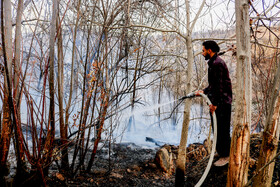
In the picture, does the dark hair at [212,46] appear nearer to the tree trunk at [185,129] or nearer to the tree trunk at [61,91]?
the tree trunk at [185,129]

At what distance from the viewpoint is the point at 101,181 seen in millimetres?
4641

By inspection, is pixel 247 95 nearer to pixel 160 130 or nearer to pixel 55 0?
pixel 55 0

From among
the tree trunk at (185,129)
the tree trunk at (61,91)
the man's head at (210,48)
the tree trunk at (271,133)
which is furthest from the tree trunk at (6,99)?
the tree trunk at (271,133)

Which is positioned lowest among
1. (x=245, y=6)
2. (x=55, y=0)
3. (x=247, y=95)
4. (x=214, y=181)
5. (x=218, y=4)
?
(x=214, y=181)

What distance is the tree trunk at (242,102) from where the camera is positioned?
2.13 metres

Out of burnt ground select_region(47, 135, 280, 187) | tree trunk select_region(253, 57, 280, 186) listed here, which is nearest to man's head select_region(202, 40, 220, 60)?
tree trunk select_region(253, 57, 280, 186)

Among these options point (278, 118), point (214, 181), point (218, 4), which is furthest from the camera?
point (218, 4)

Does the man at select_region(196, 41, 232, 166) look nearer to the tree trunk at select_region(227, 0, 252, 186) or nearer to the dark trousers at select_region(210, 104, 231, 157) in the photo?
the dark trousers at select_region(210, 104, 231, 157)

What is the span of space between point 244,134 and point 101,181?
12.1 ft

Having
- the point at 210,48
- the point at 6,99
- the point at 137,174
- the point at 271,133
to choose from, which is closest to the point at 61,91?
the point at 6,99

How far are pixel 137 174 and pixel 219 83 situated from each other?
385 centimetres

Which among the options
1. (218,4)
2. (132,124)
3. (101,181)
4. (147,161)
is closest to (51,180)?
(101,181)

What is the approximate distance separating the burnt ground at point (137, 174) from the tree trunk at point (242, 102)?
6.15 ft

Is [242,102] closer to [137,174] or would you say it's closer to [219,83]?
[219,83]
